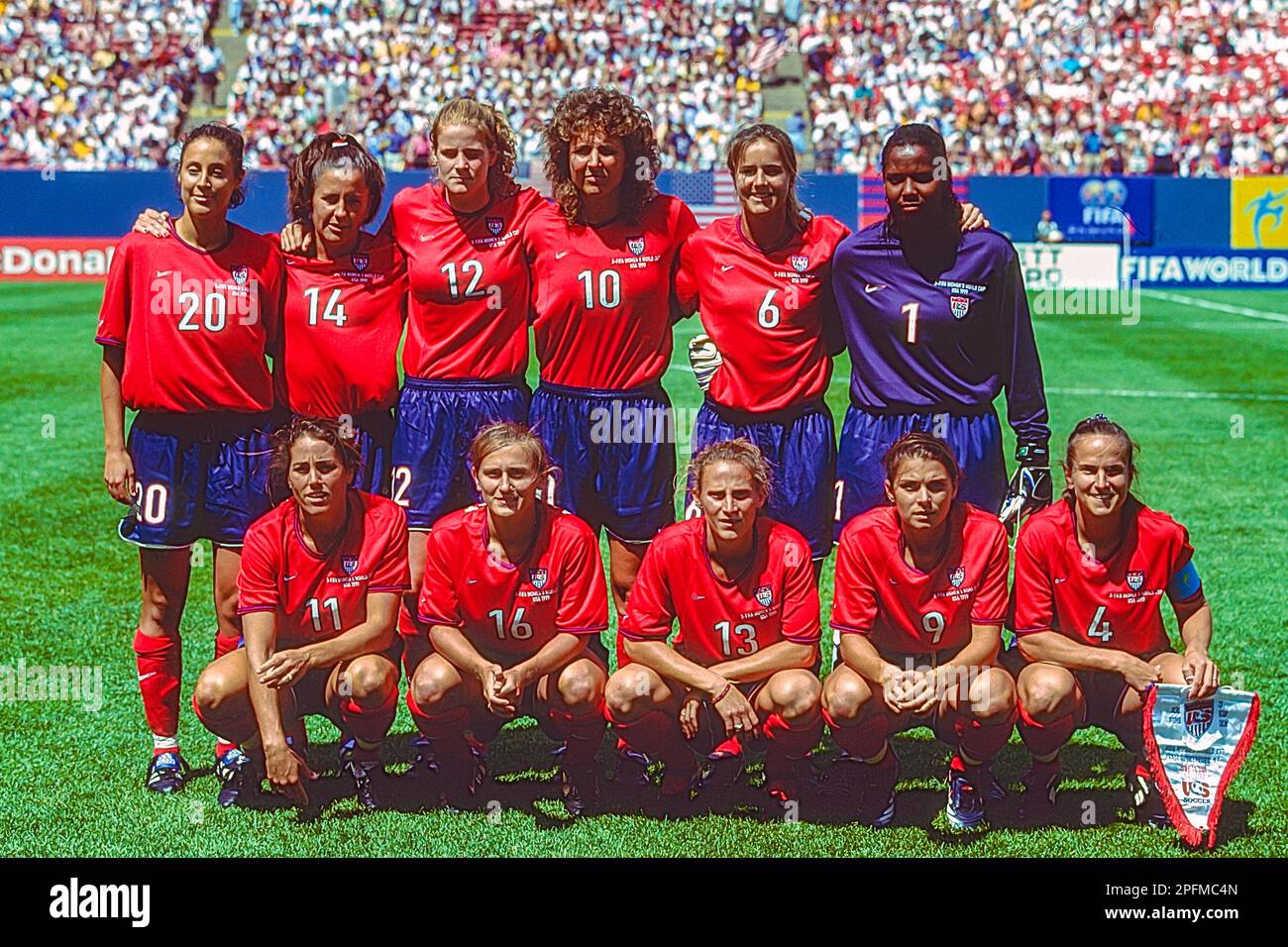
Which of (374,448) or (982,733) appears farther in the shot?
(374,448)

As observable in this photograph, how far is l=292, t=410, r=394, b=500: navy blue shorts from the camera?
494cm

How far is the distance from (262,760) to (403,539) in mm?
835

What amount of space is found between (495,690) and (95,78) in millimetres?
28118

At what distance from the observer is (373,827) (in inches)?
174

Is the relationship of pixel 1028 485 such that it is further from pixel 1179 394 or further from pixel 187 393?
pixel 1179 394

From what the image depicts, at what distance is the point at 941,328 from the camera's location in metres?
4.72

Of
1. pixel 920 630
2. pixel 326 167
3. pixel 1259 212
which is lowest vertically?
pixel 920 630

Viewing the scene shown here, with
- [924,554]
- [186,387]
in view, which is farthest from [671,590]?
[186,387]

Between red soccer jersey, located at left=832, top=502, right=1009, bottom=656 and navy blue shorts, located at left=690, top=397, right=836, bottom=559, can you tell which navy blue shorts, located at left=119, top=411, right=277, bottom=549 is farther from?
red soccer jersey, located at left=832, top=502, right=1009, bottom=656

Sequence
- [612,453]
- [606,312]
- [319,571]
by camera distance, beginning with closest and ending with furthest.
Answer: [319,571] → [606,312] → [612,453]

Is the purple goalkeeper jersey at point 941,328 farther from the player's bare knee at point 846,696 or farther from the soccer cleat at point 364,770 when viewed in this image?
the soccer cleat at point 364,770

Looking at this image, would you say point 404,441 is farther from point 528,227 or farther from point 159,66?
point 159,66

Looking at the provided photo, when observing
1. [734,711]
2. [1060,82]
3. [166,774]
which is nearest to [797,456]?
[734,711]

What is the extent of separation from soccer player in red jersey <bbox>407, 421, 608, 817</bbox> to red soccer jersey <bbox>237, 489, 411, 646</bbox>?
0.13 metres
